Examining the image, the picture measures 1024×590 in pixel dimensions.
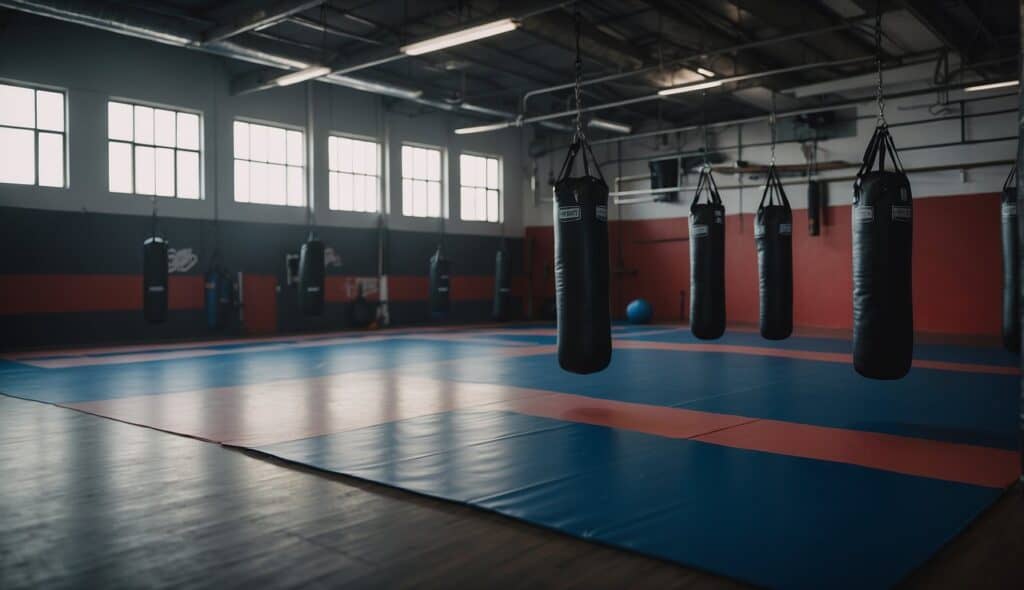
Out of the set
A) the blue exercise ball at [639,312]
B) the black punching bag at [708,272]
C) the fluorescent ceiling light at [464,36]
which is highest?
the fluorescent ceiling light at [464,36]

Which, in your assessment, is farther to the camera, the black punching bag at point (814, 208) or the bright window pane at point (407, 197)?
the bright window pane at point (407, 197)

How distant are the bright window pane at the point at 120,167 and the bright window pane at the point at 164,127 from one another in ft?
1.79

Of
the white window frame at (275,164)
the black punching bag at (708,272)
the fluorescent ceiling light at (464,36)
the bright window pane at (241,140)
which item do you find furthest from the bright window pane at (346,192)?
the black punching bag at (708,272)

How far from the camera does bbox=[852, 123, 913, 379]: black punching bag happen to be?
479 cm

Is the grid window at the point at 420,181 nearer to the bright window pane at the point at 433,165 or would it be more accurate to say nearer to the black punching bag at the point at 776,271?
the bright window pane at the point at 433,165

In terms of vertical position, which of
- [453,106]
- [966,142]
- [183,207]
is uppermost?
[453,106]

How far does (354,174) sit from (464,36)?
270 inches

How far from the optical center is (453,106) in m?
13.9

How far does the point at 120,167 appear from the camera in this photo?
12289mm

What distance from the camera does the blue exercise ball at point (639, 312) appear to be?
15.9m

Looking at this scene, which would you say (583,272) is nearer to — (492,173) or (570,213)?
(570,213)

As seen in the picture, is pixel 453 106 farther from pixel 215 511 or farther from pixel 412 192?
pixel 215 511

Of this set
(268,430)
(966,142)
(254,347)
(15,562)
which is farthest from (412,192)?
(15,562)

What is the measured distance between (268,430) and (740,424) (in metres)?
3.17
